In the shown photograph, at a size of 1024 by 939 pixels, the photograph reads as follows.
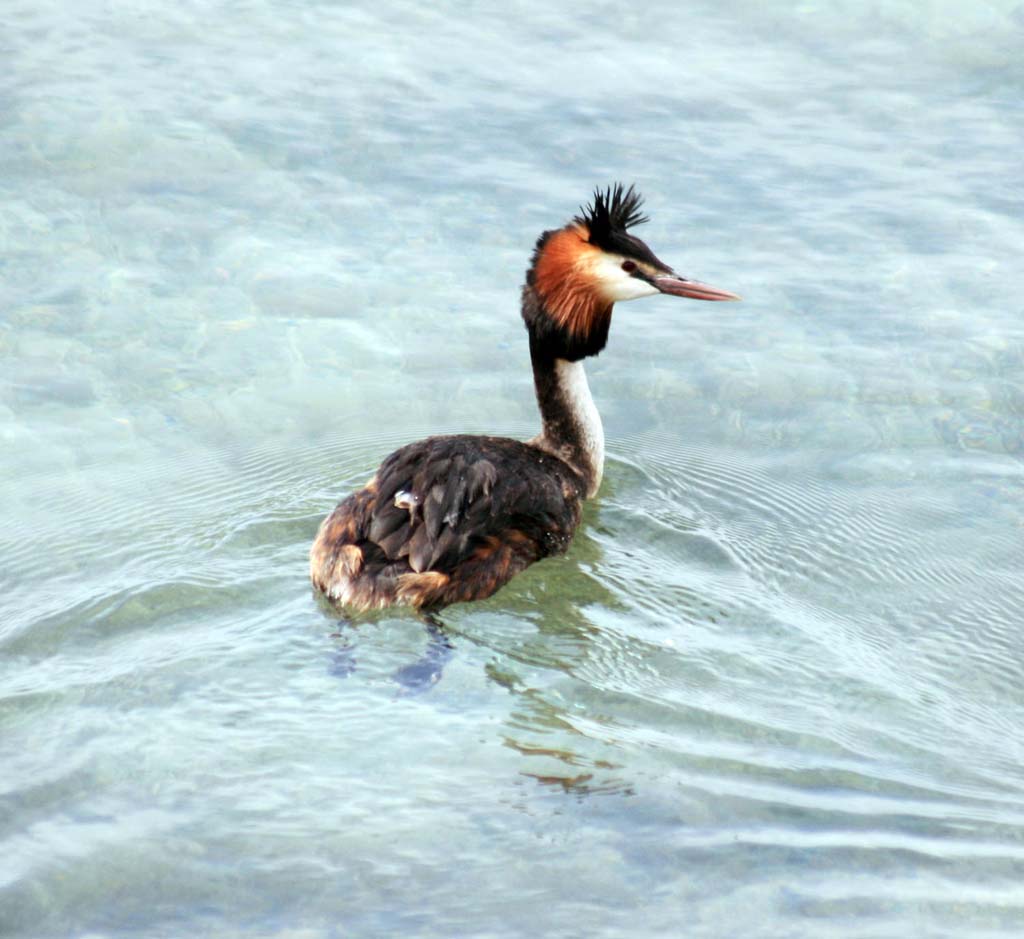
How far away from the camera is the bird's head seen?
22.1ft

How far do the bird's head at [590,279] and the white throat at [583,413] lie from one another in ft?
0.29

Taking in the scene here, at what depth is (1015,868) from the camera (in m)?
3.95

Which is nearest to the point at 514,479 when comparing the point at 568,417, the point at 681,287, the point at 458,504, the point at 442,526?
the point at 458,504

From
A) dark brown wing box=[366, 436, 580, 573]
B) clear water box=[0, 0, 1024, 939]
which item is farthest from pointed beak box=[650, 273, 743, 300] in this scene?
dark brown wing box=[366, 436, 580, 573]

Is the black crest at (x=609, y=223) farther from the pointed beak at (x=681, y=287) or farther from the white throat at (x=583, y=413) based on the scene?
the white throat at (x=583, y=413)

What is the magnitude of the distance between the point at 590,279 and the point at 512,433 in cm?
113

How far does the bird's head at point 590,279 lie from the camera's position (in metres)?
6.74

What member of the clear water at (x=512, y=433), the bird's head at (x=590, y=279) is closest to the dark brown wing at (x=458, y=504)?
the clear water at (x=512, y=433)

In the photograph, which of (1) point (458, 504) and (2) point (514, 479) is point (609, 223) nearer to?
(2) point (514, 479)

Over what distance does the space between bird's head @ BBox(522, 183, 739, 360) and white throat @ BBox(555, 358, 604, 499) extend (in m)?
0.09

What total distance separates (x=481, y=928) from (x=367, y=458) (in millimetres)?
3770

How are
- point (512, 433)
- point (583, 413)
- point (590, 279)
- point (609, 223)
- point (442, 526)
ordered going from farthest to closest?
1. point (512, 433)
2. point (583, 413)
3. point (590, 279)
4. point (609, 223)
5. point (442, 526)

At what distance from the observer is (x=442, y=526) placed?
5887 mm

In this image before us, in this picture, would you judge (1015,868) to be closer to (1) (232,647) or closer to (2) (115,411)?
(1) (232,647)
